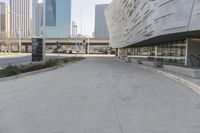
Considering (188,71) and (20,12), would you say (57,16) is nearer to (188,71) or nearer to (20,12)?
(20,12)

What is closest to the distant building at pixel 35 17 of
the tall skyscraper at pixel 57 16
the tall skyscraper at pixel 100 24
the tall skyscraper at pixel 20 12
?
the tall skyscraper at pixel 20 12

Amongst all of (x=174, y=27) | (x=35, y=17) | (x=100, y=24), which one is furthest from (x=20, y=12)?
(x=174, y=27)

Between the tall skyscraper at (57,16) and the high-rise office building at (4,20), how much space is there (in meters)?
31.8

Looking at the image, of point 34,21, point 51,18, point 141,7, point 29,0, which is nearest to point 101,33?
point 34,21

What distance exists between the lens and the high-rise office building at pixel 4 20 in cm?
12750

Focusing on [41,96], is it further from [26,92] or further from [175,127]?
[175,127]

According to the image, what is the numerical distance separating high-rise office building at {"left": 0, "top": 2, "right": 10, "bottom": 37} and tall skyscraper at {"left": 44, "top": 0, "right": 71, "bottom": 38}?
31798 mm

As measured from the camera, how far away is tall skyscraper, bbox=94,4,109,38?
16962 cm

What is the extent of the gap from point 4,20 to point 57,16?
57110mm

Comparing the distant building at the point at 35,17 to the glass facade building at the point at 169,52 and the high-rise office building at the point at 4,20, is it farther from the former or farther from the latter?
the glass facade building at the point at 169,52

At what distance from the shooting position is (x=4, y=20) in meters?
137

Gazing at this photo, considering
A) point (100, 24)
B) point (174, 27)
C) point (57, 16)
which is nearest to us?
point (174, 27)

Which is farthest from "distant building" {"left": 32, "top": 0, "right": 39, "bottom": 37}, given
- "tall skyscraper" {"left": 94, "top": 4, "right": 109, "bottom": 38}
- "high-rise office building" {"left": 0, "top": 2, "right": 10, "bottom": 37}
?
"tall skyscraper" {"left": 94, "top": 4, "right": 109, "bottom": 38}

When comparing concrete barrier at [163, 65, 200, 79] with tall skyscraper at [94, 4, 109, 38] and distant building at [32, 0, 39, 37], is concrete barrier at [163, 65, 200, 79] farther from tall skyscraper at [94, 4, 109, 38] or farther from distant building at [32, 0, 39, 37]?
tall skyscraper at [94, 4, 109, 38]
